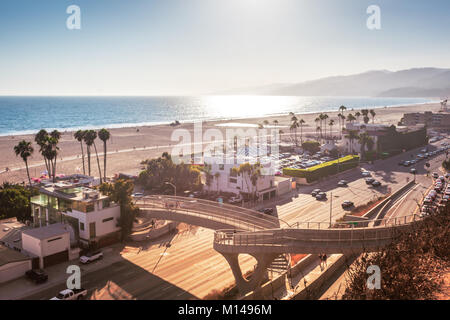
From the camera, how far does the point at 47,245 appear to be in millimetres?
35062

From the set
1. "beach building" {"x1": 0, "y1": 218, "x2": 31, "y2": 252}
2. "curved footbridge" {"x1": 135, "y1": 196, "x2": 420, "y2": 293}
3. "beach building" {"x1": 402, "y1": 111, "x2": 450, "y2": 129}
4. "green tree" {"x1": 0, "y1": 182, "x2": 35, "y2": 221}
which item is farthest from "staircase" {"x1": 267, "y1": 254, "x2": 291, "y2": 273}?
"beach building" {"x1": 402, "y1": 111, "x2": 450, "y2": 129}

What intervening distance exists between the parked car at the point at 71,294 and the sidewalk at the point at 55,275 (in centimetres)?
321

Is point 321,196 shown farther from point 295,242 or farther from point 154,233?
point 295,242

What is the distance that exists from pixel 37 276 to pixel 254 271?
63.7ft

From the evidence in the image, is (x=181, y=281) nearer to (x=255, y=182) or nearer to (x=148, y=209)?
(x=148, y=209)

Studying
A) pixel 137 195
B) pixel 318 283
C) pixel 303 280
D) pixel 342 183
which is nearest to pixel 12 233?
pixel 137 195

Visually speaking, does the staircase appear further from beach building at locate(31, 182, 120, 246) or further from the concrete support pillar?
beach building at locate(31, 182, 120, 246)

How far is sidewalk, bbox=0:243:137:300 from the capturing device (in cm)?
3023

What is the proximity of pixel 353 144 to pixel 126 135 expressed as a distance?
278ft

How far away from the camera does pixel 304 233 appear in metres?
26.9

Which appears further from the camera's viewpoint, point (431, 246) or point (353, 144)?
point (353, 144)

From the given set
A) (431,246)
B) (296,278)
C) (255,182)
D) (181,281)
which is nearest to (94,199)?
(181,281)
